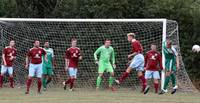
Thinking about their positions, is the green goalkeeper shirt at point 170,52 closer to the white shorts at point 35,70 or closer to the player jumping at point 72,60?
the player jumping at point 72,60

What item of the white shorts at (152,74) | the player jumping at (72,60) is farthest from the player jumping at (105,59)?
the white shorts at (152,74)

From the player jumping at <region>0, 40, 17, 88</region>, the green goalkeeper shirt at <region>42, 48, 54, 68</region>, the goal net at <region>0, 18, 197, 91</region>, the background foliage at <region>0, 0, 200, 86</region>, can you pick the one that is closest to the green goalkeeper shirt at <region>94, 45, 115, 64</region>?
the goal net at <region>0, 18, 197, 91</region>

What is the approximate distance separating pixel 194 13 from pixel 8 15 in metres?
8.49

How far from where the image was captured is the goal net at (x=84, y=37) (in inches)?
851

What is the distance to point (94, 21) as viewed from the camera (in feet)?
69.1

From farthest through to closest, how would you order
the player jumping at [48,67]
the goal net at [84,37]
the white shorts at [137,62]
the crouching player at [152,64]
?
the goal net at [84,37] < the player jumping at [48,67] < the crouching player at [152,64] < the white shorts at [137,62]

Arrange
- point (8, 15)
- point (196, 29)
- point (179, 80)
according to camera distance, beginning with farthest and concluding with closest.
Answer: point (8, 15), point (196, 29), point (179, 80)

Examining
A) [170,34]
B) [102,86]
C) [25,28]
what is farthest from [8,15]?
[170,34]

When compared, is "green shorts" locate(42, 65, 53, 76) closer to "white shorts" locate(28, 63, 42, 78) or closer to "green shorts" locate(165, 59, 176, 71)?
"white shorts" locate(28, 63, 42, 78)

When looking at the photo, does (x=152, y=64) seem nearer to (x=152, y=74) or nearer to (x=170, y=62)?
(x=152, y=74)

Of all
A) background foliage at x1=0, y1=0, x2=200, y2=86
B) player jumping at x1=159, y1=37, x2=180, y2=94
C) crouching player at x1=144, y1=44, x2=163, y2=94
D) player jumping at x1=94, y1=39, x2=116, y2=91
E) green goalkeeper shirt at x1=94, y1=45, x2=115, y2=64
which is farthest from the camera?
background foliage at x1=0, y1=0, x2=200, y2=86

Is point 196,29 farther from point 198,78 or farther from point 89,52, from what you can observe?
point 89,52

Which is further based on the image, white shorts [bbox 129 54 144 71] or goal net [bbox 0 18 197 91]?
goal net [bbox 0 18 197 91]

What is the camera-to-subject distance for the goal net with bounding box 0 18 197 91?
21.6m
